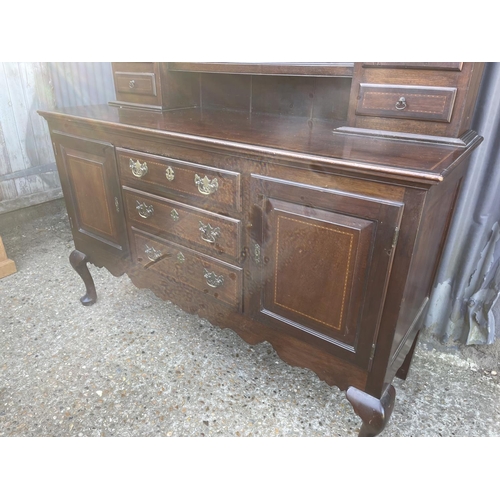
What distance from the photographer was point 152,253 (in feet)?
6.04

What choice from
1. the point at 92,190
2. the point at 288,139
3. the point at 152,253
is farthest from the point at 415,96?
the point at 92,190

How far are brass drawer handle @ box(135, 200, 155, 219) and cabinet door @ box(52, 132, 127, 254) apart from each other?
14 cm

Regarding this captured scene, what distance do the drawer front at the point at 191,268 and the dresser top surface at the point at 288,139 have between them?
488 millimetres

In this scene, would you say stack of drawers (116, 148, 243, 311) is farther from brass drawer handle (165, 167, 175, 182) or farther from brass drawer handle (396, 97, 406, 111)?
brass drawer handle (396, 97, 406, 111)

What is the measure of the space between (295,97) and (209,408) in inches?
61.1

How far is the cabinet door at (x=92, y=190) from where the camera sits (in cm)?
184

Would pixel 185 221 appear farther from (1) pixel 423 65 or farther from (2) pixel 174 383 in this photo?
(1) pixel 423 65

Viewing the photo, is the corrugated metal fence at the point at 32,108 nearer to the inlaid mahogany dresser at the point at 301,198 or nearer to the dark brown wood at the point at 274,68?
the inlaid mahogany dresser at the point at 301,198

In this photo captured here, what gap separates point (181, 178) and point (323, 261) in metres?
0.66

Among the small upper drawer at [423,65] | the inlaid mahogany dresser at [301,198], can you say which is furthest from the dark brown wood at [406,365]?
the small upper drawer at [423,65]

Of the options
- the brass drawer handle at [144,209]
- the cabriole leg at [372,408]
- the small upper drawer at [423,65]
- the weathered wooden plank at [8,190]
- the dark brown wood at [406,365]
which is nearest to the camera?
the small upper drawer at [423,65]

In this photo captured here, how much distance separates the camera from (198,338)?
2.26 metres

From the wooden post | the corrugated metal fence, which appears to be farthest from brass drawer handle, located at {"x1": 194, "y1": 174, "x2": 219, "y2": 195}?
the corrugated metal fence

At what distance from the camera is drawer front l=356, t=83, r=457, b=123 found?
1.27m
